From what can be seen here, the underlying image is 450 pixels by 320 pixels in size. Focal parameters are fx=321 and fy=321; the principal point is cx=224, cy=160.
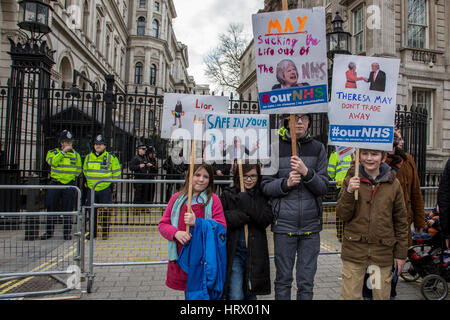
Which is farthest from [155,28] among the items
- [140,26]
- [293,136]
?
[293,136]

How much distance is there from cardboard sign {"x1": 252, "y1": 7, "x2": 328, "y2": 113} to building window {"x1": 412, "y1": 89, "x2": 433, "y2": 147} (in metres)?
15.3

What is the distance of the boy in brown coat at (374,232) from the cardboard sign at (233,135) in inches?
38.9

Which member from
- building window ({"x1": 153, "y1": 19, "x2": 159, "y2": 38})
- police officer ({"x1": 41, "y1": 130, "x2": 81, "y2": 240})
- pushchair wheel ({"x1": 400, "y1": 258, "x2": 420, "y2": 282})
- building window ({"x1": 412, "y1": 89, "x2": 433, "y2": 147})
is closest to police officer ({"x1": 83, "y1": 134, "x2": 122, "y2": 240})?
police officer ({"x1": 41, "y1": 130, "x2": 81, "y2": 240})

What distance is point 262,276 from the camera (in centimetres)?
291

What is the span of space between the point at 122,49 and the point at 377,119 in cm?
4806

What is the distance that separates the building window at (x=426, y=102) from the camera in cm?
1566

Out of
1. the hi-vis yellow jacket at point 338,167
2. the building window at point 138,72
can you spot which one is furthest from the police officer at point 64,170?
the building window at point 138,72

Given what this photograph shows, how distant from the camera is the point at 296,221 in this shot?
118 inches

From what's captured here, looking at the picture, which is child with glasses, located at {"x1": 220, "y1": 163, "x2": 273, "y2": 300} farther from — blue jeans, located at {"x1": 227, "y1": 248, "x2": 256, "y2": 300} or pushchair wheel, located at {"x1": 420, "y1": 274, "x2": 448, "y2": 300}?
pushchair wheel, located at {"x1": 420, "y1": 274, "x2": 448, "y2": 300}

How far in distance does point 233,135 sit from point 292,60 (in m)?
0.95

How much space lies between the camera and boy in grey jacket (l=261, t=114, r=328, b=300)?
9.75ft

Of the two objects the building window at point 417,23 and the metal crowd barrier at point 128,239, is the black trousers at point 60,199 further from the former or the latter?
the building window at point 417,23

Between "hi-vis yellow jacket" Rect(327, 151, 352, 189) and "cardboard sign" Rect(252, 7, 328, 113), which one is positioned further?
"hi-vis yellow jacket" Rect(327, 151, 352, 189)

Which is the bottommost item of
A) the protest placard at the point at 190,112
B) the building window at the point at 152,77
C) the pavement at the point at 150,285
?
the pavement at the point at 150,285
